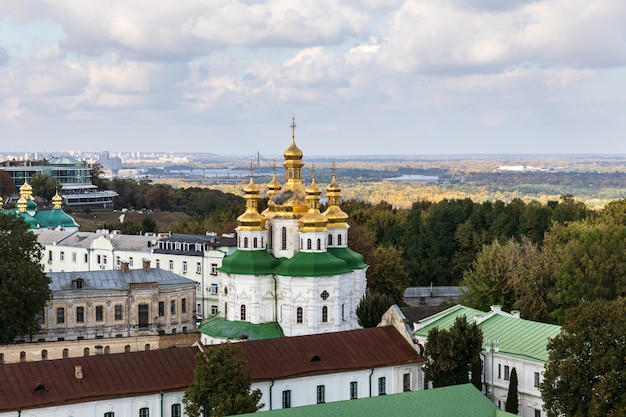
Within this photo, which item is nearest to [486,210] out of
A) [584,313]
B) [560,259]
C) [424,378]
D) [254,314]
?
[560,259]

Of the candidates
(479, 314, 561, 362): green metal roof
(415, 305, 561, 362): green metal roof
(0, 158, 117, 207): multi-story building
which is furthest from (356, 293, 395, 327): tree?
(0, 158, 117, 207): multi-story building

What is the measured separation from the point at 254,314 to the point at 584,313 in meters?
20.9

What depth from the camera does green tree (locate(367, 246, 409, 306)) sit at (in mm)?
71938

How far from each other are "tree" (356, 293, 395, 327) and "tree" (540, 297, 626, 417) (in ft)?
55.6

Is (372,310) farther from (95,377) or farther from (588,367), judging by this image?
(95,377)

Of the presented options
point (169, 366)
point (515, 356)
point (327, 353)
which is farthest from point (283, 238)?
point (169, 366)

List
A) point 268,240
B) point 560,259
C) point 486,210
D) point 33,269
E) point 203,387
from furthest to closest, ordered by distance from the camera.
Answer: point 486,210
point 560,259
point 268,240
point 33,269
point 203,387

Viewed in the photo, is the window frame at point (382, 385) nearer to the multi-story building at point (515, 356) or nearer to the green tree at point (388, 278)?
the multi-story building at point (515, 356)

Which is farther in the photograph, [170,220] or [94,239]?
[170,220]

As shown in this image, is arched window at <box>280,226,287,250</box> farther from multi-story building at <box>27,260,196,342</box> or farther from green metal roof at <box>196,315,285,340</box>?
multi-story building at <box>27,260,196,342</box>

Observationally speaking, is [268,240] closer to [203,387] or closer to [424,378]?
[424,378]

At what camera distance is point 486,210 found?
300 feet

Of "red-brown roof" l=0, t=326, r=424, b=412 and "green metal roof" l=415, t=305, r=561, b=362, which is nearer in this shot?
"red-brown roof" l=0, t=326, r=424, b=412

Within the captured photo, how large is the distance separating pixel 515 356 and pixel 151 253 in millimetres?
35661
